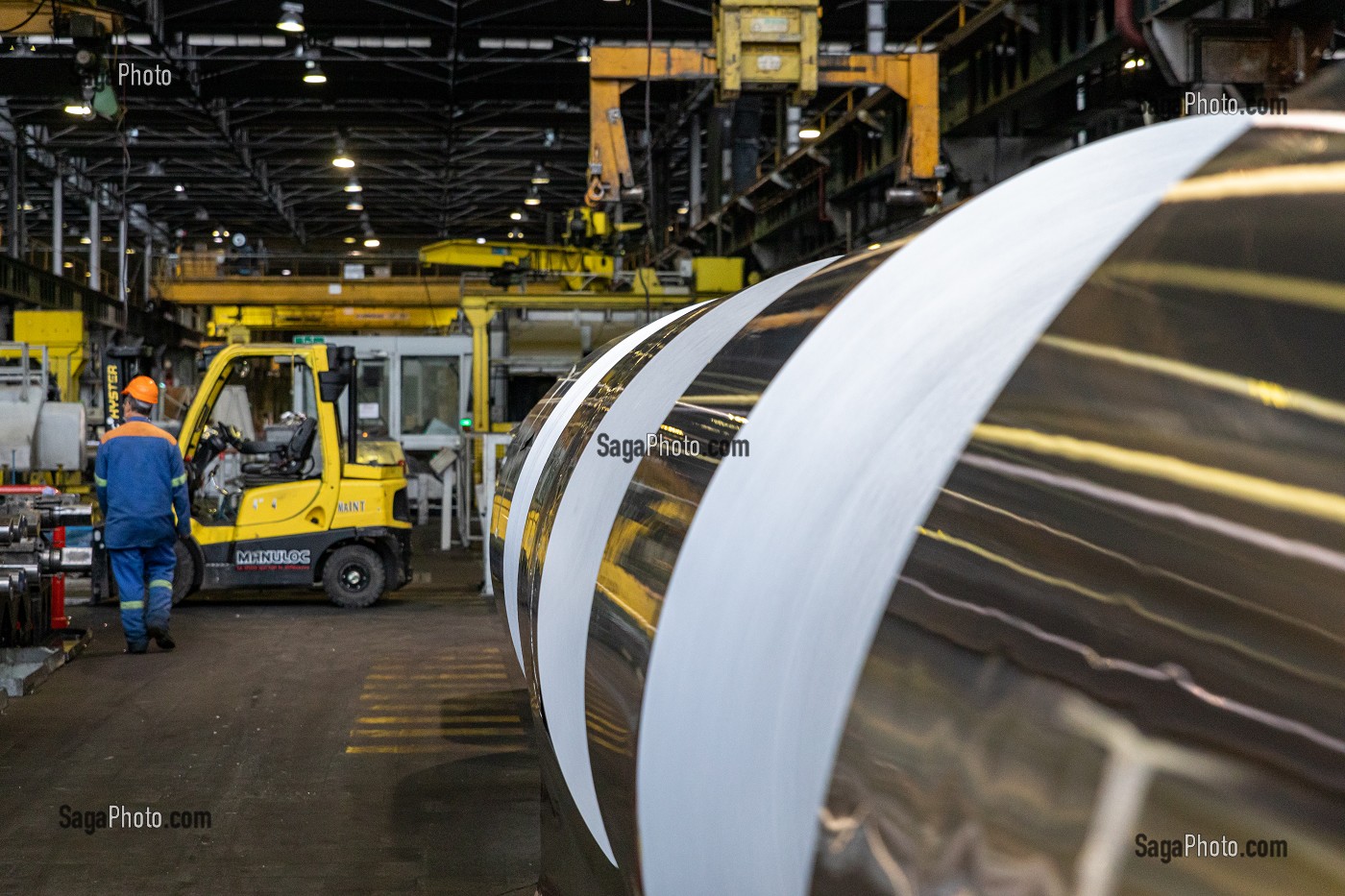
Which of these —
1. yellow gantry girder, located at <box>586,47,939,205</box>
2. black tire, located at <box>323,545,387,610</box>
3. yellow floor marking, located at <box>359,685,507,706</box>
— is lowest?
yellow floor marking, located at <box>359,685,507,706</box>

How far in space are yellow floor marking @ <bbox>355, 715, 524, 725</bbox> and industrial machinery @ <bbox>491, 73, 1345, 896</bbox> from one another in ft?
15.1

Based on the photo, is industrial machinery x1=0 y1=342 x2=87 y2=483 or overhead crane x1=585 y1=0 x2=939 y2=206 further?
industrial machinery x1=0 y1=342 x2=87 y2=483

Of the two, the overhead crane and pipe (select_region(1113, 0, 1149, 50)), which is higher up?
the overhead crane

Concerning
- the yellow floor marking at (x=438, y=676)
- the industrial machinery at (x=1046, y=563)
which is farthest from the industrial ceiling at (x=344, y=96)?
the industrial machinery at (x=1046, y=563)

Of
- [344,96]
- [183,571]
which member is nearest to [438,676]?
[183,571]

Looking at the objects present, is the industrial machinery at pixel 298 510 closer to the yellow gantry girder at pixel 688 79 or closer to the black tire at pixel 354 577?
the black tire at pixel 354 577

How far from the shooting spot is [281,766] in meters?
4.92

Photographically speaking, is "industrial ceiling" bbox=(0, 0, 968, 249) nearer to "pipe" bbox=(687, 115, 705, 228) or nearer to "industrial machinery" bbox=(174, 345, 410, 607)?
"pipe" bbox=(687, 115, 705, 228)

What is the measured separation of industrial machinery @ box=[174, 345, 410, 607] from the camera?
927cm

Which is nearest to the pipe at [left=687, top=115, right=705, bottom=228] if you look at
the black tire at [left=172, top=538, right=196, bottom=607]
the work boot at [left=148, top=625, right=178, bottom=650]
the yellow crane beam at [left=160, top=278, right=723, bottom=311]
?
the yellow crane beam at [left=160, top=278, right=723, bottom=311]

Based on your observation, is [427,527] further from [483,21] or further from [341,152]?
[341,152]

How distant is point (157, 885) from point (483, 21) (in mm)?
15224

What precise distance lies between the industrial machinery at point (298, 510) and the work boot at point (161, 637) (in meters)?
1.78

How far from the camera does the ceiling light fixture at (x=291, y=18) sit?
15.8m
